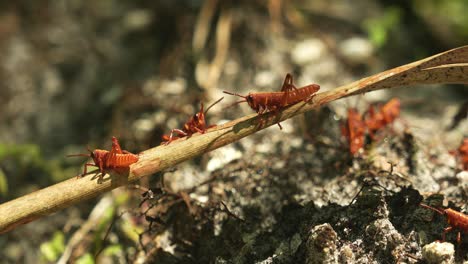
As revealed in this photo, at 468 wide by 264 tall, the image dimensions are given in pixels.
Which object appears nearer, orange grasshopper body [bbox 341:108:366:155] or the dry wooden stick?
the dry wooden stick

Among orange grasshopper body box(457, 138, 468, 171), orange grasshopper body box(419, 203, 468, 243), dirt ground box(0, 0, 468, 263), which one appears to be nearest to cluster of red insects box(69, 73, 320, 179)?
dirt ground box(0, 0, 468, 263)

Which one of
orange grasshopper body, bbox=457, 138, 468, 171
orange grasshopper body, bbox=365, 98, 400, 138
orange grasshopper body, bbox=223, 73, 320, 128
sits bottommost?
orange grasshopper body, bbox=457, 138, 468, 171

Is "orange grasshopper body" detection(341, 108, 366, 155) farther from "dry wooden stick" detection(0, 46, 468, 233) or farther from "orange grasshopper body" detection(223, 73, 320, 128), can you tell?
"orange grasshopper body" detection(223, 73, 320, 128)

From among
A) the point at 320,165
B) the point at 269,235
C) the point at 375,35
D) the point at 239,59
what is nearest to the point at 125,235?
the point at 269,235

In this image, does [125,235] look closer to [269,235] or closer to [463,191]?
[269,235]

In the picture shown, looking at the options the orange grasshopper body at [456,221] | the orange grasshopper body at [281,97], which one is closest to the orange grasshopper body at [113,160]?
the orange grasshopper body at [281,97]

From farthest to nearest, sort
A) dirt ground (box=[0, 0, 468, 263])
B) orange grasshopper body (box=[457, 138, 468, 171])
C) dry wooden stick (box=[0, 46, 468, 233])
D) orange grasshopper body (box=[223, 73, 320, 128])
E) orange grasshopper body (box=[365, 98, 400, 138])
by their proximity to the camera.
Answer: orange grasshopper body (box=[365, 98, 400, 138]), orange grasshopper body (box=[457, 138, 468, 171]), dirt ground (box=[0, 0, 468, 263]), orange grasshopper body (box=[223, 73, 320, 128]), dry wooden stick (box=[0, 46, 468, 233])

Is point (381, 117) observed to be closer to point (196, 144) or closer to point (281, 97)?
point (281, 97)
